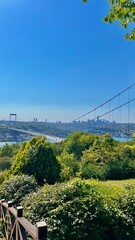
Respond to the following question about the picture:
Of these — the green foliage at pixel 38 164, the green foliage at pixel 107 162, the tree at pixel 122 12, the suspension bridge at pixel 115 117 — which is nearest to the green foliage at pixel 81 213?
A: the tree at pixel 122 12

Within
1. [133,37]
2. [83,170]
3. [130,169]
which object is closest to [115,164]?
[130,169]

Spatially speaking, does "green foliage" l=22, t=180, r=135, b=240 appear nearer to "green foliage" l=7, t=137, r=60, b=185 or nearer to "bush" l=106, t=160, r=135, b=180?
"green foliage" l=7, t=137, r=60, b=185

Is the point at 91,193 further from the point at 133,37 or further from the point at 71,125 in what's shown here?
the point at 71,125

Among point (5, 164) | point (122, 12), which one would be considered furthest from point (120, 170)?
point (5, 164)

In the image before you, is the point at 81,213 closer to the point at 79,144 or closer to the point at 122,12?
A: the point at 122,12

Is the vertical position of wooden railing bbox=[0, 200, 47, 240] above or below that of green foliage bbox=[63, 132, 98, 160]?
above

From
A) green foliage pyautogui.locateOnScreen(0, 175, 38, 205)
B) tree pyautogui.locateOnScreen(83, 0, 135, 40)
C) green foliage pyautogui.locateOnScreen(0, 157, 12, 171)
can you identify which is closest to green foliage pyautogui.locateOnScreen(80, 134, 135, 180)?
green foliage pyautogui.locateOnScreen(0, 175, 38, 205)
